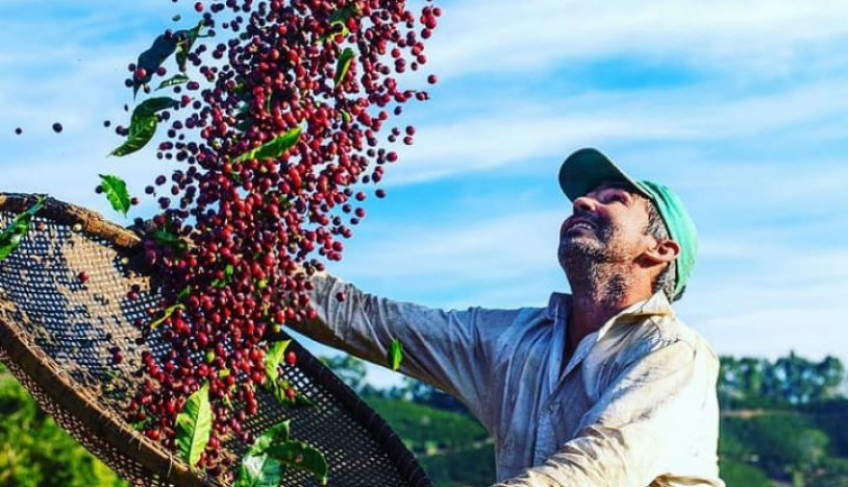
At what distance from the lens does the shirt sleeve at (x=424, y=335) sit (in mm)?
4016

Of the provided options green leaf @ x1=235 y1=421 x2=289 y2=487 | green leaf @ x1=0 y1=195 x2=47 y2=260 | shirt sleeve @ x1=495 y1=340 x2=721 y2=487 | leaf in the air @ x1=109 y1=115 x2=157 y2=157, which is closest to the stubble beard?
shirt sleeve @ x1=495 y1=340 x2=721 y2=487

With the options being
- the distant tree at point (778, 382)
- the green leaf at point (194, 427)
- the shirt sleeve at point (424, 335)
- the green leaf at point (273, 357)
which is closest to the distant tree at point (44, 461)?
the shirt sleeve at point (424, 335)

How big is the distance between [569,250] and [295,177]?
780 millimetres

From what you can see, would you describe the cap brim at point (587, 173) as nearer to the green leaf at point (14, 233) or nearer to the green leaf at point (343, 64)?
the green leaf at point (343, 64)

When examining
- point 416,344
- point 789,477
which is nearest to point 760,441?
point 789,477

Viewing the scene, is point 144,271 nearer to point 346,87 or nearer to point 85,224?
point 85,224

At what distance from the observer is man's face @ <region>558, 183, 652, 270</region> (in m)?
3.88

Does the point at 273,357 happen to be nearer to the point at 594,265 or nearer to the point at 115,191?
the point at 115,191

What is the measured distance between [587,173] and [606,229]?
26 centimetres

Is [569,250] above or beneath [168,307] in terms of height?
above

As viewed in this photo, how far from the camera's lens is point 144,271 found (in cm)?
378

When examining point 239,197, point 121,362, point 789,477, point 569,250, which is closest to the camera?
point 239,197

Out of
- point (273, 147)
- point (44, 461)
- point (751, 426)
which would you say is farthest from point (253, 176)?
point (751, 426)

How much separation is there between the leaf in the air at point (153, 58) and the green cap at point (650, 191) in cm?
112
